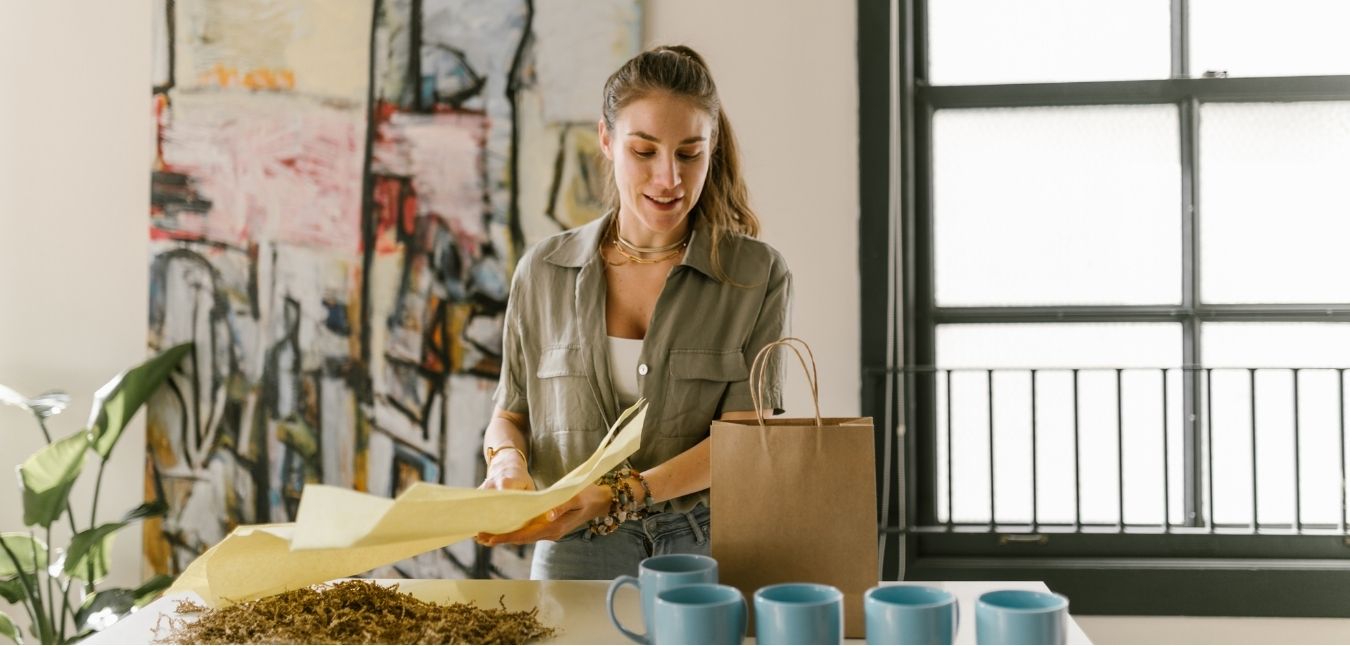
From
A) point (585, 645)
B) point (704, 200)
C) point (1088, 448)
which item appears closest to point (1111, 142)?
point (1088, 448)

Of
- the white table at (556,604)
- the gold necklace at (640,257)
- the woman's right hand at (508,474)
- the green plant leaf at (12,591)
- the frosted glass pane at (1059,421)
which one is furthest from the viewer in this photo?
the frosted glass pane at (1059,421)

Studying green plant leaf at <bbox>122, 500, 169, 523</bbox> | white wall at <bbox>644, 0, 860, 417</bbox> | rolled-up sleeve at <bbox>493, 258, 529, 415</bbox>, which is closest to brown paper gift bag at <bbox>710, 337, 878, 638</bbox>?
rolled-up sleeve at <bbox>493, 258, 529, 415</bbox>

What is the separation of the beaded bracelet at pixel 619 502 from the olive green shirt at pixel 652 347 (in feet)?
0.43

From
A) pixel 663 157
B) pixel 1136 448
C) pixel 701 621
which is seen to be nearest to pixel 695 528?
pixel 663 157

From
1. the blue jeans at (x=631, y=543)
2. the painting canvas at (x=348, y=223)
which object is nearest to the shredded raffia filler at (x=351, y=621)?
the blue jeans at (x=631, y=543)

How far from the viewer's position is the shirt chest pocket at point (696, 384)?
1.51m

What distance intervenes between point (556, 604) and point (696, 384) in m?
0.46

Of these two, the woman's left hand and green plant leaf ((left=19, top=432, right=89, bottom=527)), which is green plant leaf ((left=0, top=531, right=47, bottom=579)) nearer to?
green plant leaf ((left=19, top=432, right=89, bottom=527))

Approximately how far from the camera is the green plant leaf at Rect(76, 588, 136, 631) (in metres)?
2.17

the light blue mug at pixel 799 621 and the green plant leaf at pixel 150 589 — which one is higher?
the light blue mug at pixel 799 621

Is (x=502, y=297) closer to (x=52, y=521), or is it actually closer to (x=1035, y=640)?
(x=52, y=521)

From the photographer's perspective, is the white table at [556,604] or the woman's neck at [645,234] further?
the woman's neck at [645,234]

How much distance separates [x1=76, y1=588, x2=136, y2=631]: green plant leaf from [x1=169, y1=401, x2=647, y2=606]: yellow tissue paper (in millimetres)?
1277

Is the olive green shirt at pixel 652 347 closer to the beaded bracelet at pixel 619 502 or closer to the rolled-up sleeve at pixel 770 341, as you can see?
the rolled-up sleeve at pixel 770 341
